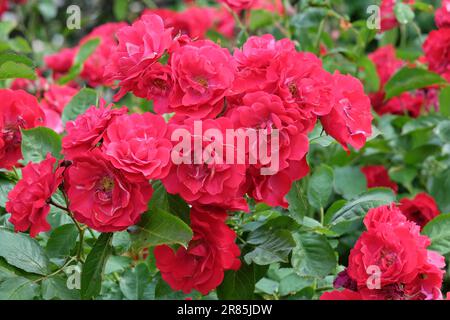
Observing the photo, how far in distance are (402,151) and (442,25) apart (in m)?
0.36

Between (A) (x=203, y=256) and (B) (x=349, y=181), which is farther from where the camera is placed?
(B) (x=349, y=181)

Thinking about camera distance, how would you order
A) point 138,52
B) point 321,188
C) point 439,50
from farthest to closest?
point 439,50 < point 321,188 < point 138,52

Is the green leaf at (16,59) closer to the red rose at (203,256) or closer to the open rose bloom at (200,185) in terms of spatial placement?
the open rose bloom at (200,185)

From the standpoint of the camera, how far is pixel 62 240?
1193 mm

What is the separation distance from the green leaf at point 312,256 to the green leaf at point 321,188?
19 cm

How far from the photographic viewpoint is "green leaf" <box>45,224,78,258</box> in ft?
3.92

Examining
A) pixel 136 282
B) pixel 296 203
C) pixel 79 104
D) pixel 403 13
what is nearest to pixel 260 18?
pixel 403 13

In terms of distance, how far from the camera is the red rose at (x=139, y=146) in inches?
38.4

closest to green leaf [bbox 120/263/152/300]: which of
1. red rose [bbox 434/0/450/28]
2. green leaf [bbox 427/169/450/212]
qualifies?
green leaf [bbox 427/169/450/212]

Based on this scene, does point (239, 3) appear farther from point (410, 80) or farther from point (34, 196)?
point (34, 196)

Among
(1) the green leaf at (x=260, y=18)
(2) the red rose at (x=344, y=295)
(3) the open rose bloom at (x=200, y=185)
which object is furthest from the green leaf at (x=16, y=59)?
(1) the green leaf at (x=260, y=18)

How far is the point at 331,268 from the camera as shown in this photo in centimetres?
113

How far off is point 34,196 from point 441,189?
3.28ft
